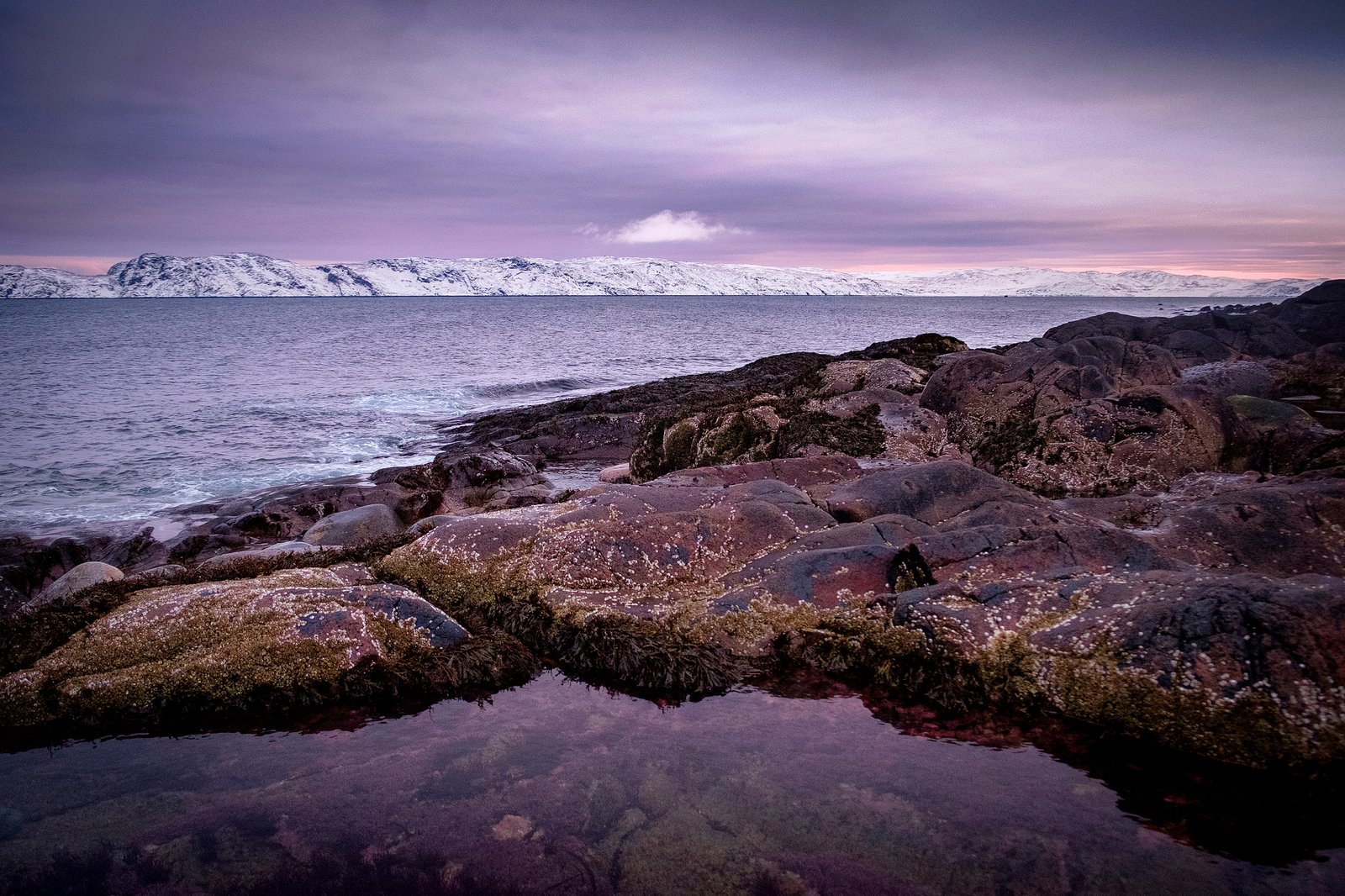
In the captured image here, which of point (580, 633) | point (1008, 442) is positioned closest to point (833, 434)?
point (1008, 442)

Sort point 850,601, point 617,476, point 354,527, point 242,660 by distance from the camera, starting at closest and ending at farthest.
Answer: point 242,660, point 850,601, point 354,527, point 617,476

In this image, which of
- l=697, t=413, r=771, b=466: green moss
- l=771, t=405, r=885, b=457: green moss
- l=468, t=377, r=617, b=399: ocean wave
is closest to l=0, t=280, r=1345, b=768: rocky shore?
l=771, t=405, r=885, b=457: green moss

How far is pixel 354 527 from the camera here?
49.8ft

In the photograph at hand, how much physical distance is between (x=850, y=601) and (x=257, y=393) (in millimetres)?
42888

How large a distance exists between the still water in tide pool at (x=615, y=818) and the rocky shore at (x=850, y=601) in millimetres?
609

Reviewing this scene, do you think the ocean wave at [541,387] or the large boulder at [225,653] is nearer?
the large boulder at [225,653]

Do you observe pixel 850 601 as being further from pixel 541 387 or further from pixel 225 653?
pixel 541 387

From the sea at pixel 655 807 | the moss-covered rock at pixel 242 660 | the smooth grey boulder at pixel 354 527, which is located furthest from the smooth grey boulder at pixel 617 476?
the sea at pixel 655 807

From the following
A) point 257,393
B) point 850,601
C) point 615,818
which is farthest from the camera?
point 257,393

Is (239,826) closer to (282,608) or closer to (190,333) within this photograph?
(282,608)

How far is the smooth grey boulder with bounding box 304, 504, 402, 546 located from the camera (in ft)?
48.6

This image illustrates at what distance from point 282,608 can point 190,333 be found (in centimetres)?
11004

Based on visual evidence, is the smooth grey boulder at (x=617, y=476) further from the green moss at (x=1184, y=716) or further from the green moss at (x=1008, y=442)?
the green moss at (x=1184, y=716)

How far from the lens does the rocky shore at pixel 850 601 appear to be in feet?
17.6
